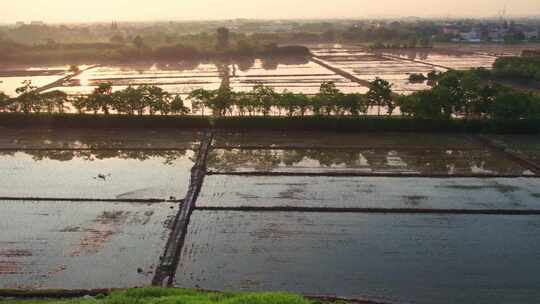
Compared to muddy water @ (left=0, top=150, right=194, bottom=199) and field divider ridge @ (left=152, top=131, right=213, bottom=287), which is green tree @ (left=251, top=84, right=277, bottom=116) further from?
field divider ridge @ (left=152, top=131, right=213, bottom=287)

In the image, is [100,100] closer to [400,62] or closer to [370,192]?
[370,192]

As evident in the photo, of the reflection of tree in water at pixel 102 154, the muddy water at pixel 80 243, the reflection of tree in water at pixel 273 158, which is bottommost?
the muddy water at pixel 80 243

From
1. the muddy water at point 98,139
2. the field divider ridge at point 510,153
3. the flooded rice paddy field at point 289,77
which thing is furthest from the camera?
the flooded rice paddy field at point 289,77

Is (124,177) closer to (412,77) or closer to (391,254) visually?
(391,254)

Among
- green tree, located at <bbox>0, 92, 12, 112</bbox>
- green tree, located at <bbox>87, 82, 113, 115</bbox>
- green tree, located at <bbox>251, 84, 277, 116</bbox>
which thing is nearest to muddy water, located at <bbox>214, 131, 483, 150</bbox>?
green tree, located at <bbox>251, 84, 277, 116</bbox>

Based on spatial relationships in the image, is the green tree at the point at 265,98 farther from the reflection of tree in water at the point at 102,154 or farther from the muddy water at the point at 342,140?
the reflection of tree in water at the point at 102,154

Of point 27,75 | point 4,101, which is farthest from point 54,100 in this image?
point 27,75

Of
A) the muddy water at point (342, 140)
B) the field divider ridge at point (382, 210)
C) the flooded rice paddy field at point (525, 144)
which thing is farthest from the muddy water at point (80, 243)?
the flooded rice paddy field at point (525, 144)
